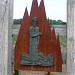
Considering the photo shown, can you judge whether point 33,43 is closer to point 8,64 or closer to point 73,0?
point 8,64

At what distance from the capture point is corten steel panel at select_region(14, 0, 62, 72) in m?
7.53

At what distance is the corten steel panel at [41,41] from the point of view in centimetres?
753

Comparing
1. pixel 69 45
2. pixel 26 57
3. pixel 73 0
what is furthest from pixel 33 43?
pixel 73 0

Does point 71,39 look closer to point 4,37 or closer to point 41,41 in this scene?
point 41,41

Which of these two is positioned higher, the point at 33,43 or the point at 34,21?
the point at 34,21

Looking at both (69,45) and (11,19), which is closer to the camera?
(69,45)

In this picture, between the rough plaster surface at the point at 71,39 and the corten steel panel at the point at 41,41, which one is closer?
the rough plaster surface at the point at 71,39

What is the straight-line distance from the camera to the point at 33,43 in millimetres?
7543

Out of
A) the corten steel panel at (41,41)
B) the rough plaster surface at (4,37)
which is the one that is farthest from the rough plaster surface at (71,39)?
the rough plaster surface at (4,37)

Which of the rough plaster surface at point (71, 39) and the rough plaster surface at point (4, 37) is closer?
the rough plaster surface at point (71, 39)

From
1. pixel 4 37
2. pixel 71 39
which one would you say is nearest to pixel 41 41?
pixel 71 39

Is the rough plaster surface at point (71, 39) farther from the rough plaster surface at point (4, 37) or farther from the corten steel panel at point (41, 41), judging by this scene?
the rough plaster surface at point (4, 37)

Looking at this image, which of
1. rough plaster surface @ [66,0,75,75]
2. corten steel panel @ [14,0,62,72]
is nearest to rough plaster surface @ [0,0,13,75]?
corten steel panel @ [14,0,62,72]

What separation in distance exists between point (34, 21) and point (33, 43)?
481 millimetres
